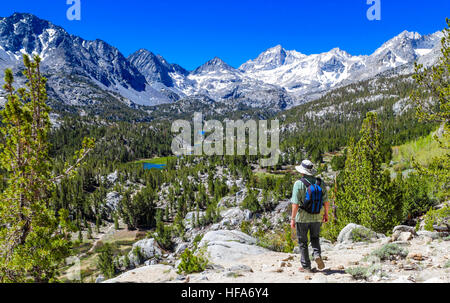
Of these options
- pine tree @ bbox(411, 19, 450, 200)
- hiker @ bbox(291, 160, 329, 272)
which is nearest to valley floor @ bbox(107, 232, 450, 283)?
hiker @ bbox(291, 160, 329, 272)

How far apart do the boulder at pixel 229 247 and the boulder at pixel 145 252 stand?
128 ft

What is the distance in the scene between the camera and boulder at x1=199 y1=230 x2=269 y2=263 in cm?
1154

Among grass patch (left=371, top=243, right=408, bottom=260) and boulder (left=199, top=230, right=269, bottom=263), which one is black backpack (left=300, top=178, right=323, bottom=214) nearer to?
grass patch (left=371, top=243, right=408, bottom=260)

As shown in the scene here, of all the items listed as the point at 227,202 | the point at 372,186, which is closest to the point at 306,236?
the point at 372,186

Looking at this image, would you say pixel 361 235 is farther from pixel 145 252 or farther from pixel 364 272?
pixel 145 252

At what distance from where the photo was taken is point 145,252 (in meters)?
49.6

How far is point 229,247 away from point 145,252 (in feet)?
141

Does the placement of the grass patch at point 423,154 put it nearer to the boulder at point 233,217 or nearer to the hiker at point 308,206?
the hiker at point 308,206

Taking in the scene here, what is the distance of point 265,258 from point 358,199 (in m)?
11.7

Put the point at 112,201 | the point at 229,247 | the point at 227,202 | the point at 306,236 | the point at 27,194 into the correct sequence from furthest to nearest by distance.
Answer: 1. the point at 112,201
2. the point at 227,202
3. the point at 229,247
4. the point at 306,236
5. the point at 27,194

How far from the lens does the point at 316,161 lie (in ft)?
388
